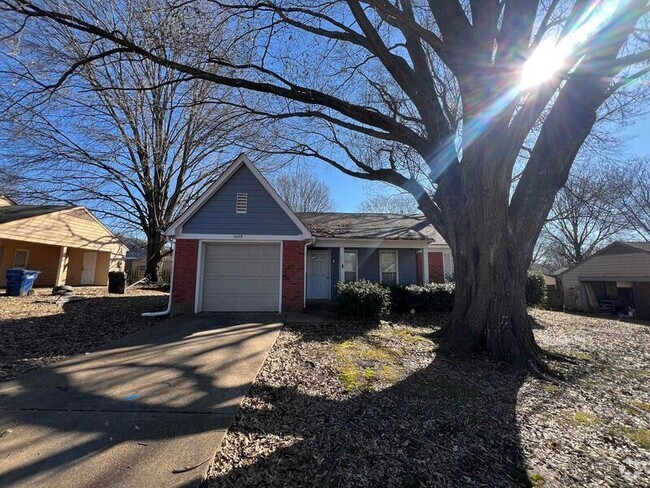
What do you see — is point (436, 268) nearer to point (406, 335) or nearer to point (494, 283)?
point (406, 335)

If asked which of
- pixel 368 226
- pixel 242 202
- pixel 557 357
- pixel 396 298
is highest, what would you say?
pixel 368 226

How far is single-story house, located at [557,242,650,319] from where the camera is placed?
15672 millimetres

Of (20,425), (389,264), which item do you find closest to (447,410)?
(20,425)

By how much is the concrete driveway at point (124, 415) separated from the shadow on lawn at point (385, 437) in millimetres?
358

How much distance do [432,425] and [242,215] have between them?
795cm

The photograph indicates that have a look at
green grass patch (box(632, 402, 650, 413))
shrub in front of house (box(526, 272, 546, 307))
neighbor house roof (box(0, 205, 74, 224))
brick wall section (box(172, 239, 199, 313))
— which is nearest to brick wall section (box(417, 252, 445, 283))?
shrub in front of house (box(526, 272, 546, 307))

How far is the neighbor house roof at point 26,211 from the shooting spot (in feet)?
50.2

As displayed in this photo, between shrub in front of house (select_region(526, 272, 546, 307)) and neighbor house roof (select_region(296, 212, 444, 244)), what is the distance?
430 centimetres

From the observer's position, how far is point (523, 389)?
439 cm

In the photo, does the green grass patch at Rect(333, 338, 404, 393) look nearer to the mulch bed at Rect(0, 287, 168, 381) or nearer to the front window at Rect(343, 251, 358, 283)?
the mulch bed at Rect(0, 287, 168, 381)

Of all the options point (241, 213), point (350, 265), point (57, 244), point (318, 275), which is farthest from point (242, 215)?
point (57, 244)

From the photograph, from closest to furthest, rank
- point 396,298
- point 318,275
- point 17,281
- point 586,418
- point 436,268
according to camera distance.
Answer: point 586,418
point 396,298
point 17,281
point 318,275
point 436,268

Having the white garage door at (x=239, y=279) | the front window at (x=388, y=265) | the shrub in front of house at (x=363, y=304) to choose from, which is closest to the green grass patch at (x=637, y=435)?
the shrub in front of house at (x=363, y=304)

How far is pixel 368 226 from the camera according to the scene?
15.0 metres
